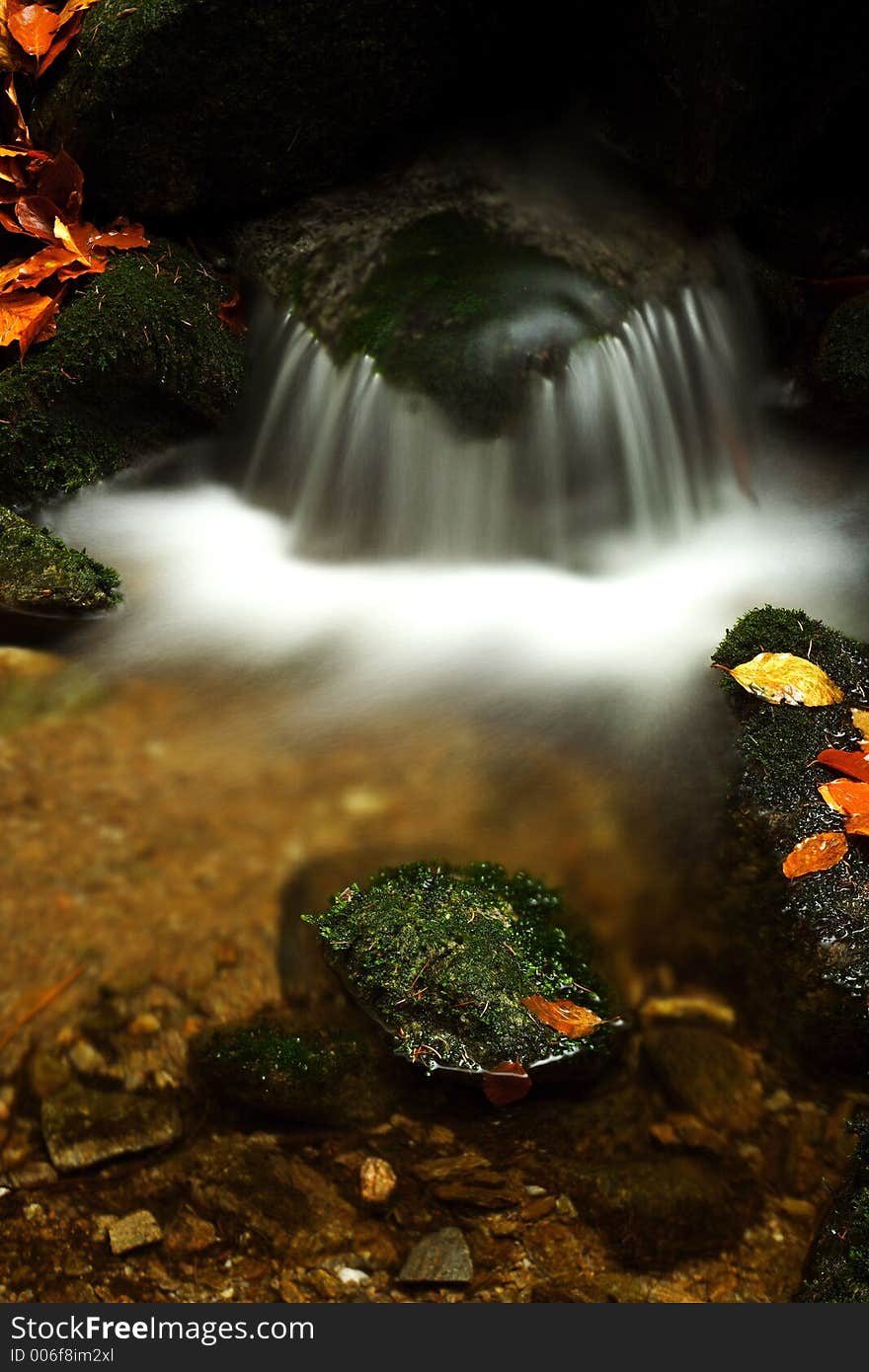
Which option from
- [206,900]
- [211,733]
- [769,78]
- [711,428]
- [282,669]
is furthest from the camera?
[711,428]

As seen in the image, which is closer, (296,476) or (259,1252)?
(259,1252)

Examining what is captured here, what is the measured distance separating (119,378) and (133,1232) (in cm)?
360

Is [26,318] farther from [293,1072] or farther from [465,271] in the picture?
[293,1072]

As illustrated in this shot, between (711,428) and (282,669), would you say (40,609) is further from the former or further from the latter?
(711,428)

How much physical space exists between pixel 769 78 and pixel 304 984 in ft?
15.0

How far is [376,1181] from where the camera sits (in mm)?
2385

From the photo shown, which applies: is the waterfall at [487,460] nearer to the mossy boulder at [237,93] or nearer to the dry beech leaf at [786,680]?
the mossy boulder at [237,93]

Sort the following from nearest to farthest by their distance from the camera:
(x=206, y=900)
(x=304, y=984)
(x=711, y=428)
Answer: (x=304, y=984)
(x=206, y=900)
(x=711, y=428)

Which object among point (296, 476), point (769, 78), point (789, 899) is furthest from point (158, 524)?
point (769, 78)

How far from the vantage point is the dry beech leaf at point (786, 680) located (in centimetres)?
331

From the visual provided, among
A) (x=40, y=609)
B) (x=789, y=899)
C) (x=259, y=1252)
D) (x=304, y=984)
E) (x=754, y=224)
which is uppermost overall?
(x=754, y=224)

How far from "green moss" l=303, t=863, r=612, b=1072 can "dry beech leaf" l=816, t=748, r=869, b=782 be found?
0.94m

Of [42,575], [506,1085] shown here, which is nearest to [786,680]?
[506,1085]

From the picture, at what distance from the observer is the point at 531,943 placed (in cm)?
282
